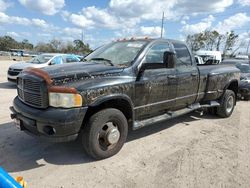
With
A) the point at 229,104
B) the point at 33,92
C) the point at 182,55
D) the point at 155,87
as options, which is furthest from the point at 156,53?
the point at 229,104

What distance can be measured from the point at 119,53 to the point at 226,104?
3.64 meters

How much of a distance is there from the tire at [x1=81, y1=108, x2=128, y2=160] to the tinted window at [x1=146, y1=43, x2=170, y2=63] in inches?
48.7

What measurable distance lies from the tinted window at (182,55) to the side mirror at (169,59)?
2.21ft

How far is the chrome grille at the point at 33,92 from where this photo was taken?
10.5 ft

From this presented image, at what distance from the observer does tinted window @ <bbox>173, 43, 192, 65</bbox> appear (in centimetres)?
494

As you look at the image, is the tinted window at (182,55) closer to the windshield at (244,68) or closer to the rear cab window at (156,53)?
the rear cab window at (156,53)

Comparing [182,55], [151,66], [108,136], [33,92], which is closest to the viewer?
[33,92]

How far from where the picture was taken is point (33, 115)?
3.21 m

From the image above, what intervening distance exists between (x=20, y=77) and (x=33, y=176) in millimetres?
1613

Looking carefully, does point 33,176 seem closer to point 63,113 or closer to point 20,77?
point 63,113

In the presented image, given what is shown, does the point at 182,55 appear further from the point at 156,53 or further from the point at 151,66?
the point at 151,66

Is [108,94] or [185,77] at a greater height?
[185,77]

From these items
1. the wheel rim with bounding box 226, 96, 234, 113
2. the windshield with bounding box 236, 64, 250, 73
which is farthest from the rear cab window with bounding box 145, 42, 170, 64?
the windshield with bounding box 236, 64, 250, 73

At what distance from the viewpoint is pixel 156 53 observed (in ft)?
14.4
